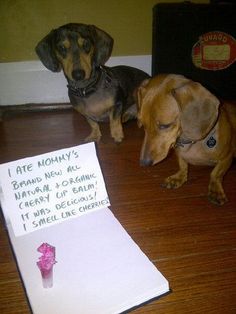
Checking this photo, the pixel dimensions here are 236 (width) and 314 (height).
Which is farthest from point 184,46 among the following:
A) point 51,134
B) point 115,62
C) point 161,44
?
point 51,134

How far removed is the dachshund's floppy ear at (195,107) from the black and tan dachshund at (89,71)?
0.59 meters

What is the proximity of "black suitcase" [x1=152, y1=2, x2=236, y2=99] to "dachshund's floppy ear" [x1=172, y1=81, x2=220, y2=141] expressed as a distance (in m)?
0.94

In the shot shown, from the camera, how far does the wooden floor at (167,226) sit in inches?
34.9

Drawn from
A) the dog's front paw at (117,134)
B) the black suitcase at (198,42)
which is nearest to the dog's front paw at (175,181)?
the dog's front paw at (117,134)

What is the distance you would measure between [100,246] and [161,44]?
1532mm

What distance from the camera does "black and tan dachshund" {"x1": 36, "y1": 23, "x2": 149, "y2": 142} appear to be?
174cm

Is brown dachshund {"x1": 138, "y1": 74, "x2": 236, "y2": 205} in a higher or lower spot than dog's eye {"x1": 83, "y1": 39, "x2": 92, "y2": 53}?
lower

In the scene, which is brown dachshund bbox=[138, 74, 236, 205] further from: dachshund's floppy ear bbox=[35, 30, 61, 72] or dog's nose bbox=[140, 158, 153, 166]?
dachshund's floppy ear bbox=[35, 30, 61, 72]

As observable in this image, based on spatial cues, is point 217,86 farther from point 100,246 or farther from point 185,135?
point 100,246

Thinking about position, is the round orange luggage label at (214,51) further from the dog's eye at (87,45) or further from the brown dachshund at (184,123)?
the brown dachshund at (184,123)

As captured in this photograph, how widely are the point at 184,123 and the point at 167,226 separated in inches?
14.9

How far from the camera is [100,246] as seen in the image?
1.01 metres

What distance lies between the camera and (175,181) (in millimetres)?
1432

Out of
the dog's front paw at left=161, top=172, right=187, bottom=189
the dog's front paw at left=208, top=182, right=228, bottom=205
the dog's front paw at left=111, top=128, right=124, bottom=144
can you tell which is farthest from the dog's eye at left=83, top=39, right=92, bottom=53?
the dog's front paw at left=208, top=182, right=228, bottom=205
